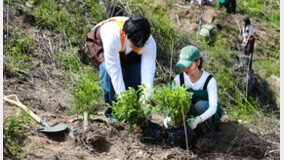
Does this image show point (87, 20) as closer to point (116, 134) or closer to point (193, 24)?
point (116, 134)

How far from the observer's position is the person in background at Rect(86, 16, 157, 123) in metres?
2.48

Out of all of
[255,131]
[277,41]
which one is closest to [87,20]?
[255,131]

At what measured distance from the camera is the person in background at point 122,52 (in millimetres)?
2476

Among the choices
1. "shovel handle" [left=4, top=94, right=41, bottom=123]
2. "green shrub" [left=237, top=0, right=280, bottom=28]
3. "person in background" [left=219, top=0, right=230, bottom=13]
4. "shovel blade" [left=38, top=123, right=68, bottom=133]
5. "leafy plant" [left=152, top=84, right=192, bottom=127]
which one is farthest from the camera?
"green shrub" [left=237, top=0, right=280, bottom=28]

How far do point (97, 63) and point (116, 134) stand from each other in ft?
2.29

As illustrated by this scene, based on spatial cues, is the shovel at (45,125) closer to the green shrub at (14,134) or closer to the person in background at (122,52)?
the green shrub at (14,134)

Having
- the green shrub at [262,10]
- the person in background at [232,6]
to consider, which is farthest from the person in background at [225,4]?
the green shrub at [262,10]

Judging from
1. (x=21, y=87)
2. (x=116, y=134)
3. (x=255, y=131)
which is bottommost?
(x=255, y=131)

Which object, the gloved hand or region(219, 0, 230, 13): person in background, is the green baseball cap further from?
region(219, 0, 230, 13): person in background

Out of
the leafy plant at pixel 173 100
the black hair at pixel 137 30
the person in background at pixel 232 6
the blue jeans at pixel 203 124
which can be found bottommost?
the blue jeans at pixel 203 124

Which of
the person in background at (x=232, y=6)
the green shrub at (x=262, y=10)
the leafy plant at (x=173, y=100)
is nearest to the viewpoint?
the leafy plant at (x=173, y=100)

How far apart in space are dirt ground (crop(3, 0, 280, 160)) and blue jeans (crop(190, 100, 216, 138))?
0.30ft

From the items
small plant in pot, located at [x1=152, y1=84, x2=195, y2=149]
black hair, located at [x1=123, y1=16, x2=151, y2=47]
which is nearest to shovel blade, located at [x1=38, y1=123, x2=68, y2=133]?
small plant in pot, located at [x1=152, y1=84, x2=195, y2=149]

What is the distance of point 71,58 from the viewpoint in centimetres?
424
